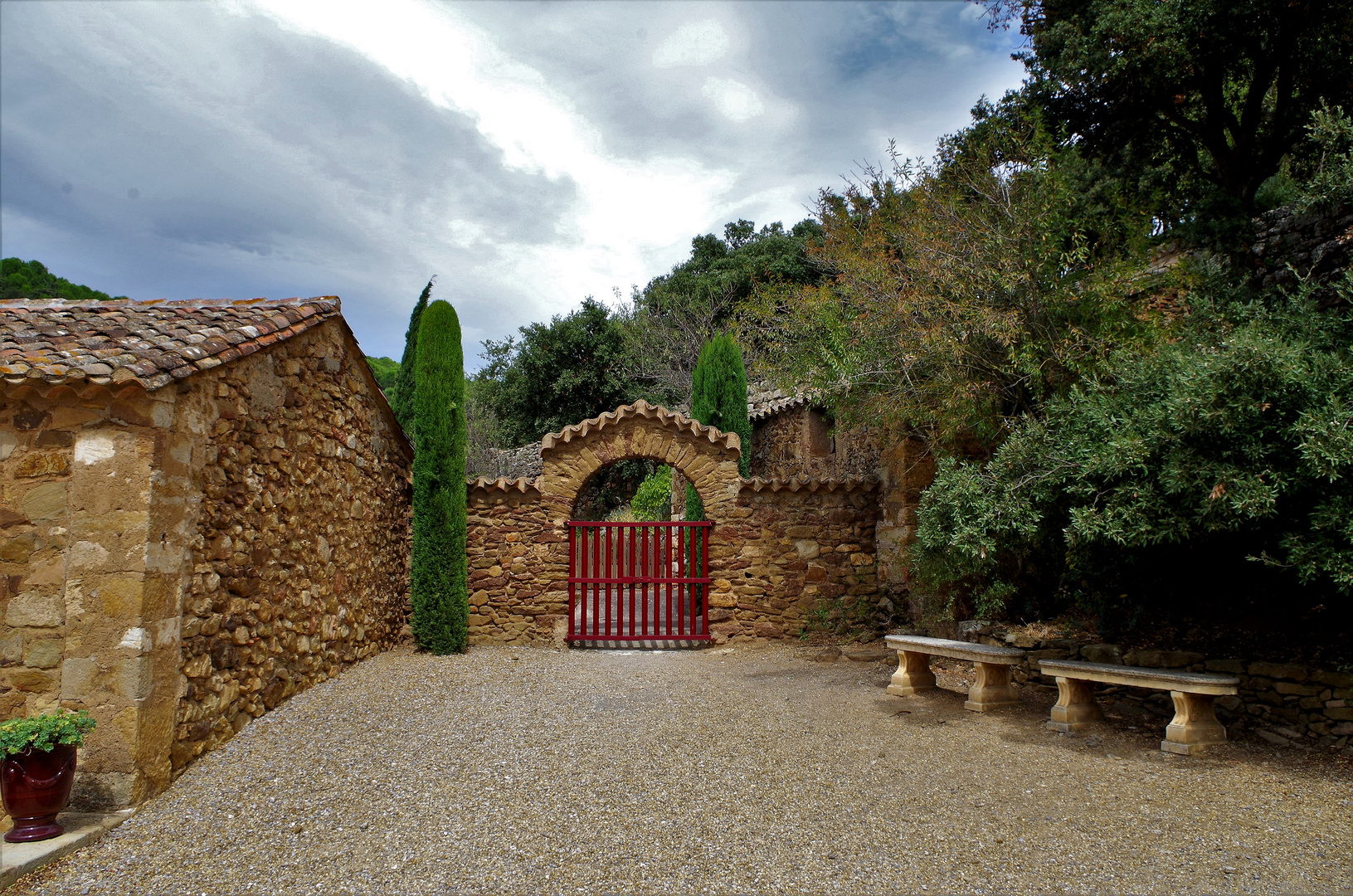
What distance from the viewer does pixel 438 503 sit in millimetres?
8711

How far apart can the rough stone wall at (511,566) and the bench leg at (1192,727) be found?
645 cm

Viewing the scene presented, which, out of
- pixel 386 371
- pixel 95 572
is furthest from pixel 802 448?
pixel 386 371

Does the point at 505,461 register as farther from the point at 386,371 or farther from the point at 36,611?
the point at 36,611

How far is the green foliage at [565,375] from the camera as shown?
22.0m

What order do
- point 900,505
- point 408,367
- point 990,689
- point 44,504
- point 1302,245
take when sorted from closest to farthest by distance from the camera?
1. point 44,504
2. point 990,689
3. point 1302,245
4. point 900,505
5. point 408,367

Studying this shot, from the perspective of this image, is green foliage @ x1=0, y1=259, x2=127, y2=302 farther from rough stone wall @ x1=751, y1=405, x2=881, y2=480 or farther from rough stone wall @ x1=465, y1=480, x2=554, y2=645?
rough stone wall @ x1=751, y1=405, x2=881, y2=480

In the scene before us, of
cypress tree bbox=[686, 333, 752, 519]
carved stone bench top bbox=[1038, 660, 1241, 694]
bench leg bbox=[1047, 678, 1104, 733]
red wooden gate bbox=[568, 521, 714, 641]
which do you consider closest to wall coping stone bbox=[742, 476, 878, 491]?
red wooden gate bbox=[568, 521, 714, 641]

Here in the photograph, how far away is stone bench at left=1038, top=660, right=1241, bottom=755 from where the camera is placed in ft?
16.8

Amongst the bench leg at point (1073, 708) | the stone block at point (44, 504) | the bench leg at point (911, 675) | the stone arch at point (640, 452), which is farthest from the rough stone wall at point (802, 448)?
the stone block at point (44, 504)

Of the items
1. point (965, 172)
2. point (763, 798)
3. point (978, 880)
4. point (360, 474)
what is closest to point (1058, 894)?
point (978, 880)

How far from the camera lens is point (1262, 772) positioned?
480 cm

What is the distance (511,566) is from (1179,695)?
273 inches

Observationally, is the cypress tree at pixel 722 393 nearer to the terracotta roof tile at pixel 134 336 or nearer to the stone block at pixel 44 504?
the terracotta roof tile at pixel 134 336

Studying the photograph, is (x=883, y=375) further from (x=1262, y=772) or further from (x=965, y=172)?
(x=1262, y=772)
